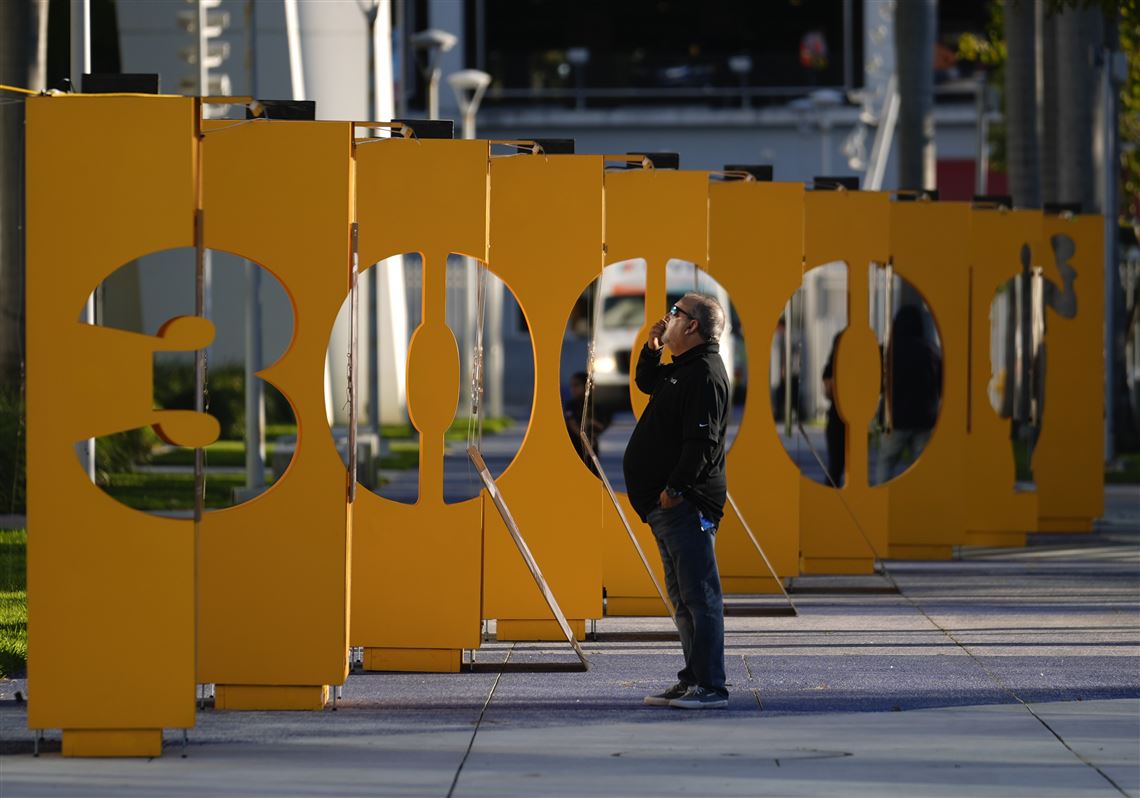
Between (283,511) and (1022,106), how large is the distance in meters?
17.2

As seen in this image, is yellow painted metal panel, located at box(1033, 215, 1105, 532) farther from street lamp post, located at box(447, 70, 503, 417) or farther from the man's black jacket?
street lamp post, located at box(447, 70, 503, 417)

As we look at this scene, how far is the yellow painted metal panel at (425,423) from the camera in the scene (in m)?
9.80

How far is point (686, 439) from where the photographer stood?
862 centimetres

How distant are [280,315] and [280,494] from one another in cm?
2122

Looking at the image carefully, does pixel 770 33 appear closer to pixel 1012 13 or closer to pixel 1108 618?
pixel 1012 13

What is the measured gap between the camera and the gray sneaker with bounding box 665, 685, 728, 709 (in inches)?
344

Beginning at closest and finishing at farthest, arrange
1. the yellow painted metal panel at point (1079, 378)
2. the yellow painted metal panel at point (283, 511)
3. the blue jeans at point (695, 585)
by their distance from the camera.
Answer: the yellow painted metal panel at point (283, 511) < the blue jeans at point (695, 585) < the yellow painted metal panel at point (1079, 378)

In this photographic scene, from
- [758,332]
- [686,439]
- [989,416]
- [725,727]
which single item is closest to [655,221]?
[758,332]

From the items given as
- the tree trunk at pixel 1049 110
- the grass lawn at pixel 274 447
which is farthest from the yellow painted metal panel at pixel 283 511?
the tree trunk at pixel 1049 110

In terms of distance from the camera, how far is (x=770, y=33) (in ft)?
189

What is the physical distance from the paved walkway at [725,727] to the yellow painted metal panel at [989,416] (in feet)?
13.3

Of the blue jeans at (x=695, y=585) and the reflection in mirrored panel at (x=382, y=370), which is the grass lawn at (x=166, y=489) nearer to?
the reflection in mirrored panel at (x=382, y=370)

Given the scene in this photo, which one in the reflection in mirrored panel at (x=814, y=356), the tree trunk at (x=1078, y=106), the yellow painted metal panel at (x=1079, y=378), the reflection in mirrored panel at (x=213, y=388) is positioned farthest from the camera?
the reflection in mirrored panel at (x=814, y=356)

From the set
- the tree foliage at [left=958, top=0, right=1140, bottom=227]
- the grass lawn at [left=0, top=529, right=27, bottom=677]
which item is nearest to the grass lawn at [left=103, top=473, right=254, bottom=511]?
the grass lawn at [left=0, top=529, right=27, bottom=677]
